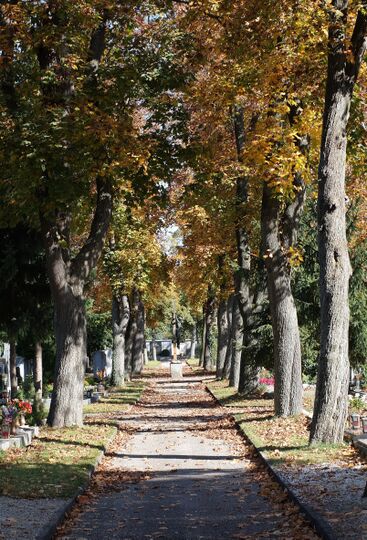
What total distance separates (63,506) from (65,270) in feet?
33.9

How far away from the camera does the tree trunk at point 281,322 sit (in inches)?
783

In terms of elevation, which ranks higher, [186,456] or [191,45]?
[191,45]

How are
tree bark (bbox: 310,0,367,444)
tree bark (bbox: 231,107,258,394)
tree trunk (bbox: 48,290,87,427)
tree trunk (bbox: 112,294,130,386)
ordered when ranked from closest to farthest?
tree bark (bbox: 310,0,367,444)
tree trunk (bbox: 48,290,87,427)
tree bark (bbox: 231,107,258,394)
tree trunk (bbox: 112,294,130,386)

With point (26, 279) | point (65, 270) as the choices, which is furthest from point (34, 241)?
point (65, 270)

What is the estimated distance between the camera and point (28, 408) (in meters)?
19.4

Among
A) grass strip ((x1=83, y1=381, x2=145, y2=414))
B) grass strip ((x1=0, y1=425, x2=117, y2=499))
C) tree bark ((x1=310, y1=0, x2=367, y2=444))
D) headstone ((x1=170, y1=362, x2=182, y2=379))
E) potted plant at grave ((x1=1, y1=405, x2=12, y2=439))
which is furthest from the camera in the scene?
headstone ((x1=170, y1=362, x2=182, y2=379))

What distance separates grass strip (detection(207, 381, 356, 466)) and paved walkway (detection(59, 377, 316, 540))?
1.27ft

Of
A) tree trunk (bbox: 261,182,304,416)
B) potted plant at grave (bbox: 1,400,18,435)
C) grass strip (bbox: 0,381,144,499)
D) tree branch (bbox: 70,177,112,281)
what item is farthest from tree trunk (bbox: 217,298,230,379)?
potted plant at grave (bbox: 1,400,18,435)

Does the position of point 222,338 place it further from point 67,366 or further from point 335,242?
point 335,242

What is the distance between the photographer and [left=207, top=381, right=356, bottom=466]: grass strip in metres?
13.4

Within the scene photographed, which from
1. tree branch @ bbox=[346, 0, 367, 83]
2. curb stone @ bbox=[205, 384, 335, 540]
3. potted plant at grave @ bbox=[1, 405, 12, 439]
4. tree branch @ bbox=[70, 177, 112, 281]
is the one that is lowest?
curb stone @ bbox=[205, 384, 335, 540]

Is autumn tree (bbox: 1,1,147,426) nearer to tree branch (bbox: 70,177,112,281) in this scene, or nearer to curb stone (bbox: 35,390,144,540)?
tree branch (bbox: 70,177,112,281)

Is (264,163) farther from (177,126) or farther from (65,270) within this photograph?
(65,270)

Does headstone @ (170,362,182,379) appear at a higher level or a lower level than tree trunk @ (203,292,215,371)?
lower
